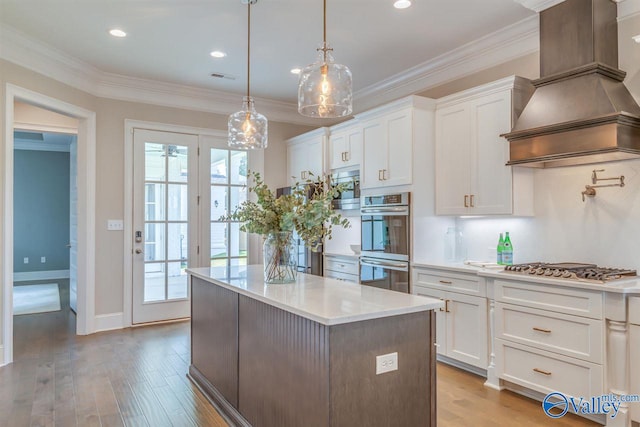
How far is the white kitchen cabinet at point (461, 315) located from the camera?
10.5ft

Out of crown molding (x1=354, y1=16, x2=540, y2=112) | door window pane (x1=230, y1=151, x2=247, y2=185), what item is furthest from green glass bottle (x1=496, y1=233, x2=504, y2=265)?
door window pane (x1=230, y1=151, x2=247, y2=185)

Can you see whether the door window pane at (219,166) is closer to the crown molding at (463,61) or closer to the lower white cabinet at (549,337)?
the crown molding at (463,61)

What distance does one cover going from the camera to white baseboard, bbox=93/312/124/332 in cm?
465

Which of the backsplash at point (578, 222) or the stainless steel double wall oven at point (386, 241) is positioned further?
the stainless steel double wall oven at point (386, 241)

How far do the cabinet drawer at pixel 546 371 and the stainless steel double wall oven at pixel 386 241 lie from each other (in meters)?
1.06

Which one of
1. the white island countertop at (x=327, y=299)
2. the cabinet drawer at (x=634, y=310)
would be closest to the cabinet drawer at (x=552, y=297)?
the cabinet drawer at (x=634, y=310)

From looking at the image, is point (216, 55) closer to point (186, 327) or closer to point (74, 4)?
point (74, 4)

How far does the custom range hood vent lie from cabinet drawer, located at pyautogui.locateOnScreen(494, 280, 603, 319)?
878mm

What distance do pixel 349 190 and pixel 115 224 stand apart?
9.01 ft

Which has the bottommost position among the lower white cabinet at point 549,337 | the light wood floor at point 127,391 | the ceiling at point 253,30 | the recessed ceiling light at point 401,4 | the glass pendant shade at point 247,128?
the light wood floor at point 127,391

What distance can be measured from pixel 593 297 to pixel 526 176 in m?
1.16

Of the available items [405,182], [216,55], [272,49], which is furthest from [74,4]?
[405,182]

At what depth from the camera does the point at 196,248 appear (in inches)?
207

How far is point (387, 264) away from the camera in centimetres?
401
